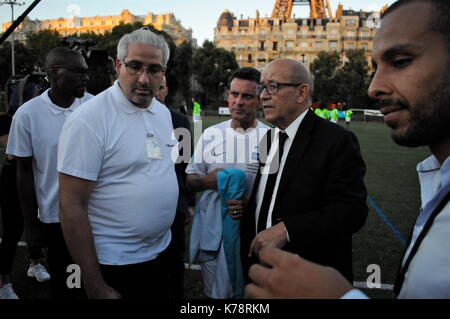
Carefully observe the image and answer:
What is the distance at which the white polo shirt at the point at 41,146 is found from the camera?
3014 mm

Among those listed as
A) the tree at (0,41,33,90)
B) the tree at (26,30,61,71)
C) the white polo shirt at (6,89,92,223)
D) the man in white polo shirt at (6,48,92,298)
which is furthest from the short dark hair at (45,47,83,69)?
the tree at (26,30,61,71)

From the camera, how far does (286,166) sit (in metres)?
2.20

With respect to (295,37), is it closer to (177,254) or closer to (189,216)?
(189,216)

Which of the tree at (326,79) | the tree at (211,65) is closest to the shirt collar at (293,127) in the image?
the tree at (326,79)

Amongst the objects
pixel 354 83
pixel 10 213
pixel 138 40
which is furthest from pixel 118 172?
pixel 354 83

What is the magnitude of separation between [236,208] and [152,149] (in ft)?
2.72

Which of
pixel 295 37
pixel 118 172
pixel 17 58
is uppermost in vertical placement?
pixel 295 37

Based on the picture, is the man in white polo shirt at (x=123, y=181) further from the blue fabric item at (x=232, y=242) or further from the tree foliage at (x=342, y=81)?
the tree foliage at (x=342, y=81)

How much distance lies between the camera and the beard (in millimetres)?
1076

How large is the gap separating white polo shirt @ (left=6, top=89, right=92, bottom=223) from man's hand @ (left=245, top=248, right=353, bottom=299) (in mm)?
2488

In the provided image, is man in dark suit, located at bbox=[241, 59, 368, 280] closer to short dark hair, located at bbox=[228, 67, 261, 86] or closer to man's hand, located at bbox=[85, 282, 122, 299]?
man's hand, located at bbox=[85, 282, 122, 299]

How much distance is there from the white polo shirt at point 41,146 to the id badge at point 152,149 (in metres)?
1.34

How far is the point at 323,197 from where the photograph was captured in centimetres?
216
